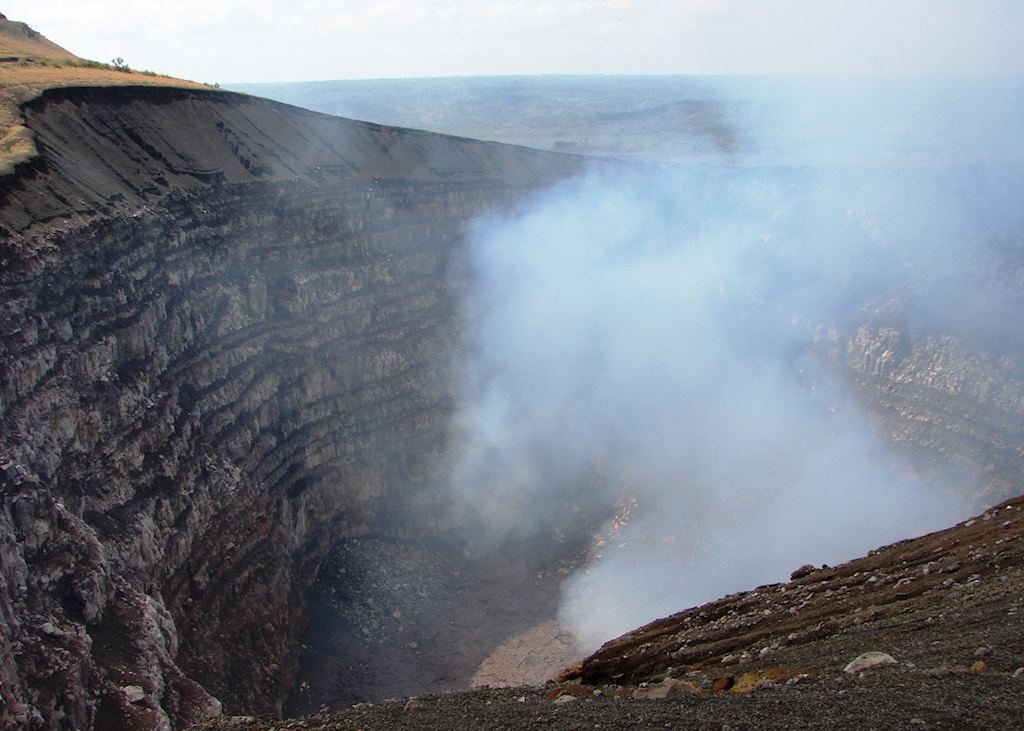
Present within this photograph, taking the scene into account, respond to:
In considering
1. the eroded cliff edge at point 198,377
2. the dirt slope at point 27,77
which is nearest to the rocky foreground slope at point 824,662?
the eroded cliff edge at point 198,377

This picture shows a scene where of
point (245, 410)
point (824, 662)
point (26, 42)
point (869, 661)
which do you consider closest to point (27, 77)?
point (245, 410)

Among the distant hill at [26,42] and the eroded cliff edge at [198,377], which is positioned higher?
the distant hill at [26,42]

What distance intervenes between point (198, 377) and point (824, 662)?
68.4 ft

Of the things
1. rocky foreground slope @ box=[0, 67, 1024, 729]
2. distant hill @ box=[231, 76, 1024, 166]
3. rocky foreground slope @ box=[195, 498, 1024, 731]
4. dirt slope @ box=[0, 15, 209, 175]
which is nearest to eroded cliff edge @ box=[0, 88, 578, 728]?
rocky foreground slope @ box=[0, 67, 1024, 729]

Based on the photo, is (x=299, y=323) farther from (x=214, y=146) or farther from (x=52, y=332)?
(x=52, y=332)

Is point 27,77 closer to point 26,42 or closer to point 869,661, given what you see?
point 26,42

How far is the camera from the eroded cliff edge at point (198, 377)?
16609mm

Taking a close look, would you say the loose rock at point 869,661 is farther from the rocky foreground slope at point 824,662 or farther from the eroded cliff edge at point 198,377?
the eroded cliff edge at point 198,377

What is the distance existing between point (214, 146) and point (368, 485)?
14.6 m

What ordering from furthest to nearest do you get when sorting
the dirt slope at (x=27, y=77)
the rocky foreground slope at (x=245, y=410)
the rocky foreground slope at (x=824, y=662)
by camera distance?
the dirt slope at (x=27, y=77) < the rocky foreground slope at (x=245, y=410) < the rocky foreground slope at (x=824, y=662)

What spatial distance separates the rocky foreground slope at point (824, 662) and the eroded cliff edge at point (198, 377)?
4.84 meters

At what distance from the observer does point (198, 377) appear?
26.9 meters

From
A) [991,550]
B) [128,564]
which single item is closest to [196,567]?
[128,564]

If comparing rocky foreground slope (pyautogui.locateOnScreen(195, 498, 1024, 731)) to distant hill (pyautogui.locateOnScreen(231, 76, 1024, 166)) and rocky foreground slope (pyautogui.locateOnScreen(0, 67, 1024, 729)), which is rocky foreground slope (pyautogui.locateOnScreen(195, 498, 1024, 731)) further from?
distant hill (pyautogui.locateOnScreen(231, 76, 1024, 166))
